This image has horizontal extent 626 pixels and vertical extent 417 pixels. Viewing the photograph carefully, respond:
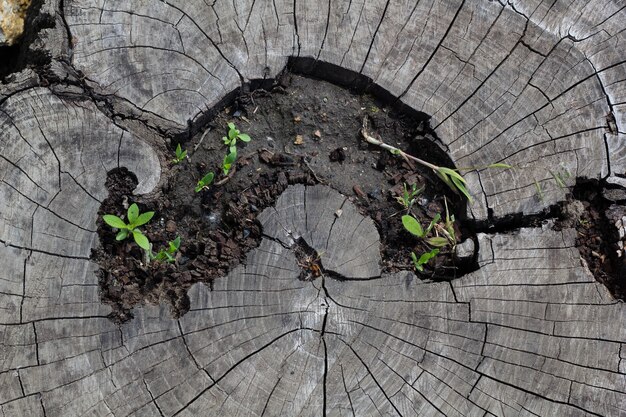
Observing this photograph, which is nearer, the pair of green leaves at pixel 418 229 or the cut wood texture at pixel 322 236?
the cut wood texture at pixel 322 236

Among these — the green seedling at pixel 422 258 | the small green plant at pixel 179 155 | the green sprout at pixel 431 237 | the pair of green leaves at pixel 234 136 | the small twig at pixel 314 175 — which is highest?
the pair of green leaves at pixel 234 136

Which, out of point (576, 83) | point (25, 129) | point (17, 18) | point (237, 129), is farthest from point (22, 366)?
point (576, 83)

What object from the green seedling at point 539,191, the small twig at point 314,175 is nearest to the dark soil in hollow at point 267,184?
the small twig at point 314,175

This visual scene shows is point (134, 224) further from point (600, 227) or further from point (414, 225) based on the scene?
point (600, 227)

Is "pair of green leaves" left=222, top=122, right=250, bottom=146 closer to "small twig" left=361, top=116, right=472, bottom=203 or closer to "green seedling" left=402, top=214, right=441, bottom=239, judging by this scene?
"small twig" left=361, top=116, right=472, bottom=203

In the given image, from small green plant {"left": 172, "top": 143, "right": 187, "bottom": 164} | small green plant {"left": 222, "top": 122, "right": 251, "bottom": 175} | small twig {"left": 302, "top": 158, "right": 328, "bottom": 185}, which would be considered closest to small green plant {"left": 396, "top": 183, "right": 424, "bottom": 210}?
small twig {"left": 302, "top": 158, "right": 328, "bottom": 185}

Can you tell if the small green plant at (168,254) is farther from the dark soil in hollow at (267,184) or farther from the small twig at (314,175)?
the small twig at (314,175)

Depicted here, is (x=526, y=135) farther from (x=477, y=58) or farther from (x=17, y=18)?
(x=17, y=18)
